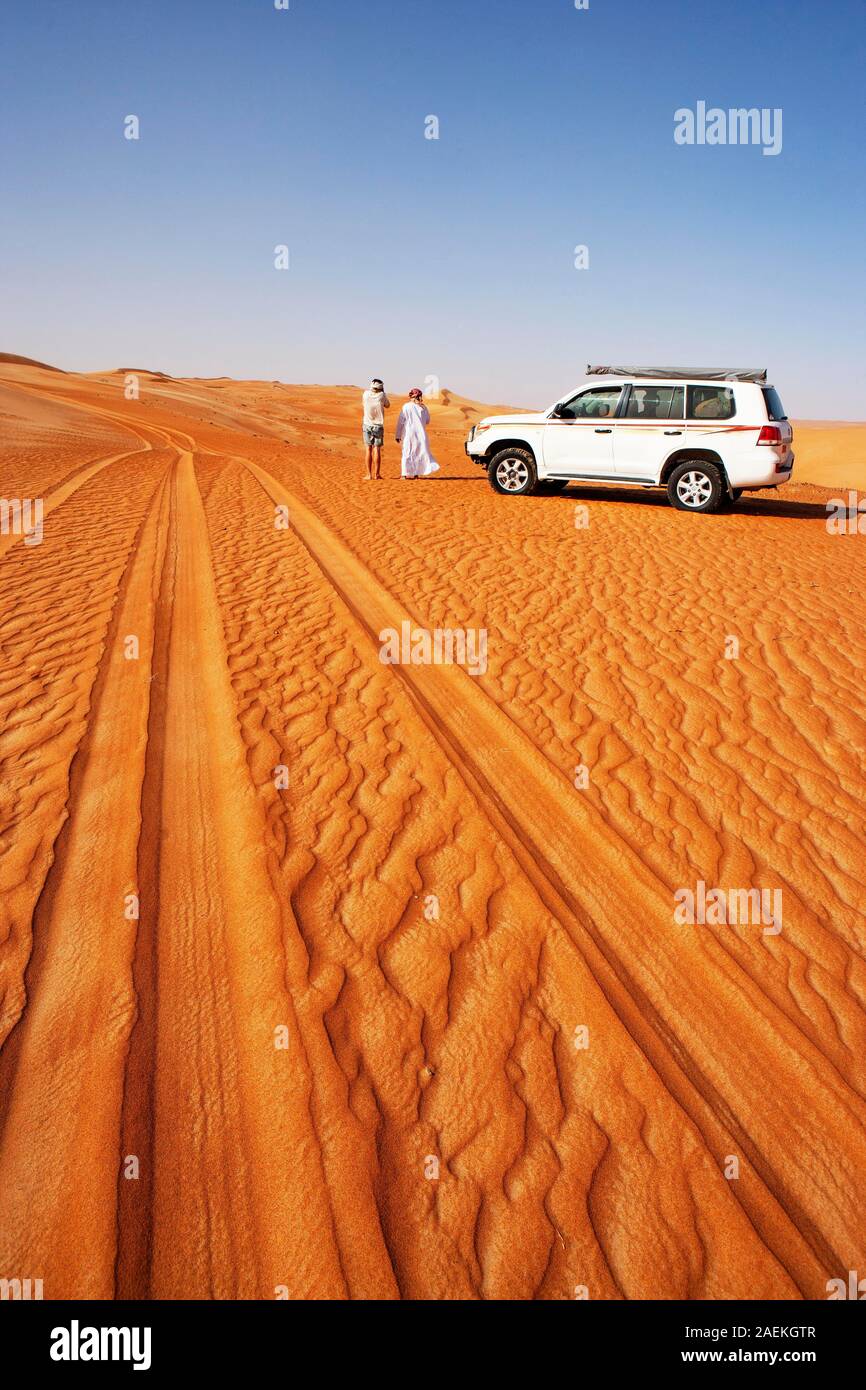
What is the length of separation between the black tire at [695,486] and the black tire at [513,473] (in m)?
2.37

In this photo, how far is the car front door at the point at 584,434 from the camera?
11.6m

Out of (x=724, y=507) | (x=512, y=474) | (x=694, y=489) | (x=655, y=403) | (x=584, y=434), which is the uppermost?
(x=655, y=403)

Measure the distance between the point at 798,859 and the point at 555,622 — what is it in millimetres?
3554

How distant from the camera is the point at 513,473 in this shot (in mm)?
13250

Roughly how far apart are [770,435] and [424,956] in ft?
32.9

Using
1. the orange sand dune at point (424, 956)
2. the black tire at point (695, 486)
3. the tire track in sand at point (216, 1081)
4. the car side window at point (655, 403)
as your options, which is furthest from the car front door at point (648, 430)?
the tire track in sand at point (216, 1081)

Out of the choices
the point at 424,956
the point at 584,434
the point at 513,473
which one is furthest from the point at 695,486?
the point at 424,956

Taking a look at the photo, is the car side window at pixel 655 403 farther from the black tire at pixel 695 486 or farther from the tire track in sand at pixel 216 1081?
the tire track in sand at pixel 216 1081

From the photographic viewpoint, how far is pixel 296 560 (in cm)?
884

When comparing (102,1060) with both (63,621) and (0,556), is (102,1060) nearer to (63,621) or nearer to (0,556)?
(63,621)

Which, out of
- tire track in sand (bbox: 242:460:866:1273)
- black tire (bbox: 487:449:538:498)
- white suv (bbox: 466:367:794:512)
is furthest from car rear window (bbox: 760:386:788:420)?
tire track in sand (bbox: 242:460:866:1273)

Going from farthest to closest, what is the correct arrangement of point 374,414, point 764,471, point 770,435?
point 374,414, point 764,471, point 770,435

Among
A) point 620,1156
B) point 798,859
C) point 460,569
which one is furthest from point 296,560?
point 620,1156

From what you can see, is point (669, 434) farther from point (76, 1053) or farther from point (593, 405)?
point (76, 1053)
